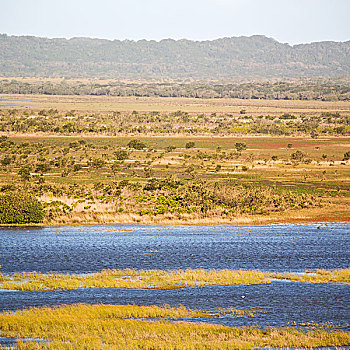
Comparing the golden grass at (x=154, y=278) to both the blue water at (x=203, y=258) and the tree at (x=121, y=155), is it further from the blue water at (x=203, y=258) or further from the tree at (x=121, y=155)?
the tree at (x=121, y=155)

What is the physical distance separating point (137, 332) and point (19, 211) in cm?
2780

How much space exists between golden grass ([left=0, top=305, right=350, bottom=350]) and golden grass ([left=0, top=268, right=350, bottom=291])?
14.2ft

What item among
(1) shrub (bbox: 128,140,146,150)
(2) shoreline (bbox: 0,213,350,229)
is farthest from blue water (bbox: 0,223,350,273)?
(1) shrub (bbox: 128,140,146,150)

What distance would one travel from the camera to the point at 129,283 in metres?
28.9

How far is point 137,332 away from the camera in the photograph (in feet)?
70.3

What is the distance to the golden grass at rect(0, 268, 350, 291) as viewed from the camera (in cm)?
2847

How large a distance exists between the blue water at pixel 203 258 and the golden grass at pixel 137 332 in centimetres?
148

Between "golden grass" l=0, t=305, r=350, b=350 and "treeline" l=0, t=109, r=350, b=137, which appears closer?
"golden grass" l=0, t=305, r=350, b=350

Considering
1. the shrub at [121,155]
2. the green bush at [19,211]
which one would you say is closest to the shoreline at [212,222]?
the green bush at [19,211]

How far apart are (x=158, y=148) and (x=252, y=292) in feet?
262

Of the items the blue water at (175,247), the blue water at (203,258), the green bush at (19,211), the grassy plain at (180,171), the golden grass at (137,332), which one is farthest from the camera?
the grassy plain at (180,171)

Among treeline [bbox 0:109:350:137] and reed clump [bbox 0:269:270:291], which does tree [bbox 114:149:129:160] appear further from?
reed clump [bbox 0:269:270:291]

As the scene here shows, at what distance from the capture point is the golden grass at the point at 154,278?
28.5m

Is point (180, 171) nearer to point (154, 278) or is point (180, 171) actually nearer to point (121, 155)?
point (121, 155)
